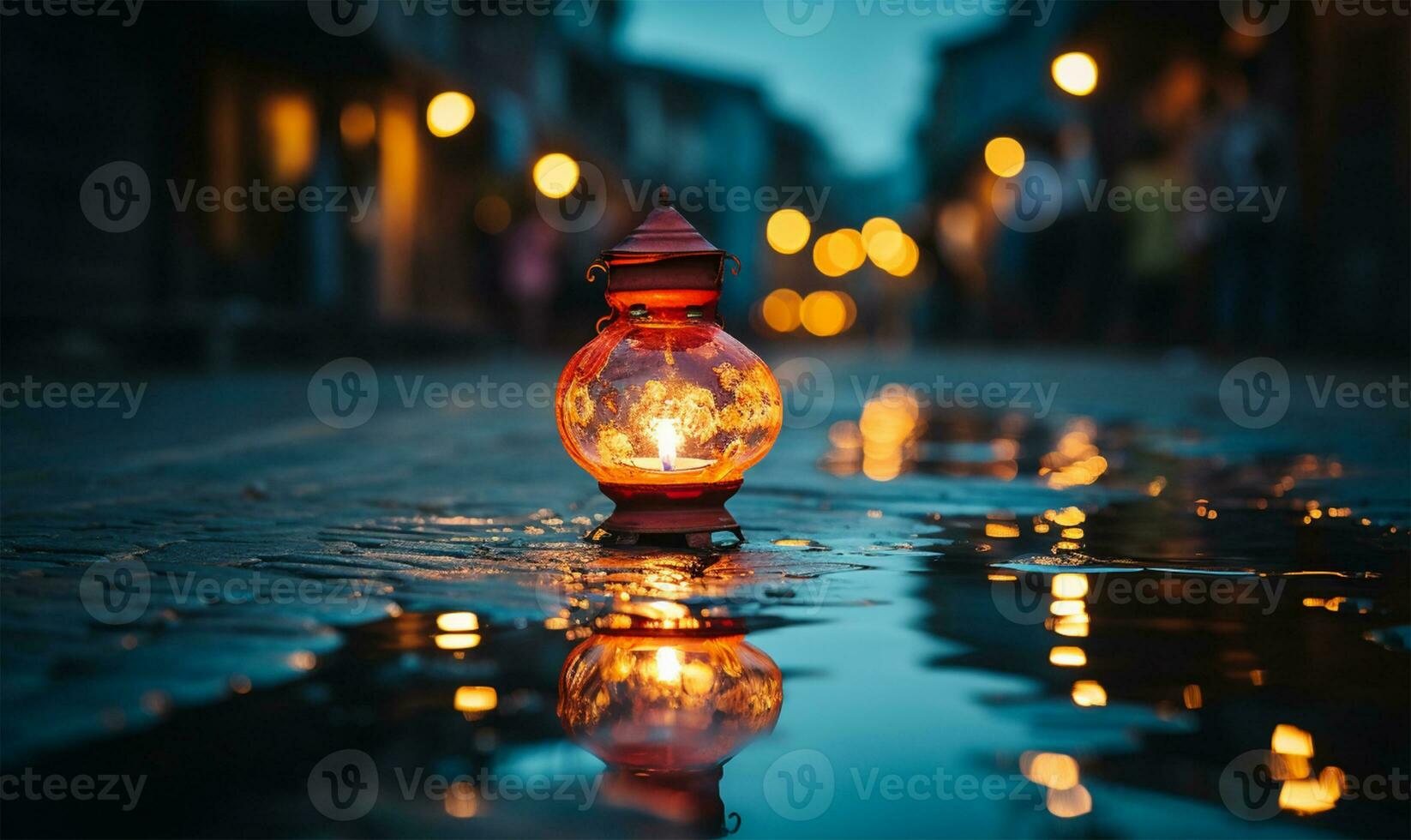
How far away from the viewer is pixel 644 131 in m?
57.8

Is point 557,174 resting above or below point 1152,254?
above

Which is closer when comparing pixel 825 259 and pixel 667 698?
pixel 667 698

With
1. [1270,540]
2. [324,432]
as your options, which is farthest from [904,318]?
[1270,540]

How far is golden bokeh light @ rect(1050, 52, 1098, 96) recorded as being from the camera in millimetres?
16797

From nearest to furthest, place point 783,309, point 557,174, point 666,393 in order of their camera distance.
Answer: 1. point 666,393
2. point 557,174
3. point 783,309

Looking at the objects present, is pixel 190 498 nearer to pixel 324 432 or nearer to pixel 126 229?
pixel 324 432

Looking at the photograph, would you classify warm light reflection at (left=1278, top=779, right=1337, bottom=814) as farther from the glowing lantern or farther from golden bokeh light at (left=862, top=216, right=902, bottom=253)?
golden bokeh light at (left=862, top=216, right=902, bottom=253)

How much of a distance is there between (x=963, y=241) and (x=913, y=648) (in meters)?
52.8

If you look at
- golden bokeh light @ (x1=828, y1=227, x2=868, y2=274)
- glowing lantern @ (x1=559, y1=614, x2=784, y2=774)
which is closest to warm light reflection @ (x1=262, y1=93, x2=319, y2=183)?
glowing lantern @ (x1=559, y1=614, x2=784, y2=774)

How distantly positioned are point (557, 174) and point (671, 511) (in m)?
20.1

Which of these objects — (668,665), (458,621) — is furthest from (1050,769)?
(458,621)

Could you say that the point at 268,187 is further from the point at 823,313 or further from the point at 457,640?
the point at 823,313

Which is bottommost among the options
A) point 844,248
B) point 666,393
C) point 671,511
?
point 671,511

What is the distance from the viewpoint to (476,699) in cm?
238
